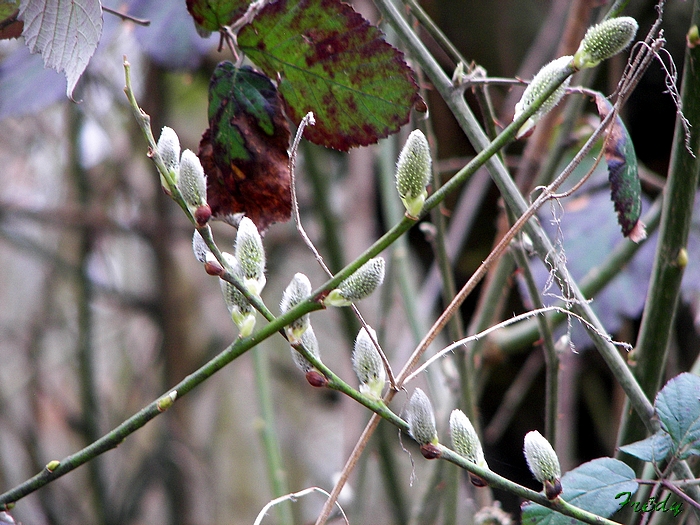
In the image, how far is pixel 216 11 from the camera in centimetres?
28

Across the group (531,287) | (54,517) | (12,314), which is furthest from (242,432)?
(531,287)

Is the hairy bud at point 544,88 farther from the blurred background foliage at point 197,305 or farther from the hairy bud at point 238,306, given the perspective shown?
the blurred background foliage at point 197,305

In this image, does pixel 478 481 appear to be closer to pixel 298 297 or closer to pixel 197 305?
pixel 298 297

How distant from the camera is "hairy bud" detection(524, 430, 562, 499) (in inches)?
8.8

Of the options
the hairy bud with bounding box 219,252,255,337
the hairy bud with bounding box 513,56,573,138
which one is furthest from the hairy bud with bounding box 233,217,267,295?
the hairy bud with bounding box 513,56,573,138

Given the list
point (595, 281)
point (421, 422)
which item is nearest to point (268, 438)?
point (595, 281)

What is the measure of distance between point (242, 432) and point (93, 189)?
628mm

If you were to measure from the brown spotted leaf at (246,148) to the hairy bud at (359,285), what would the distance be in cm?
7

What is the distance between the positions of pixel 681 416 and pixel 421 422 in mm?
109

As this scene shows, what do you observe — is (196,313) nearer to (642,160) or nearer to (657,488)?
(642,160)

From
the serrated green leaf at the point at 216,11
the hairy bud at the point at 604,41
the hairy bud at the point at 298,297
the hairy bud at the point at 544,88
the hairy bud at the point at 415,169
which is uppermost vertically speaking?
the hairy bud at the point at 604,41

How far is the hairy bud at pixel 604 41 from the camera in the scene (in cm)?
23

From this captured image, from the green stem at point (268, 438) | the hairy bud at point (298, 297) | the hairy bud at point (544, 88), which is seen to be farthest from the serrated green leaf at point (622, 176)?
the green stem at point (268, 438)

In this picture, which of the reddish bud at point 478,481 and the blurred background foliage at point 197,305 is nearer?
the reddish bud at point 478,481
